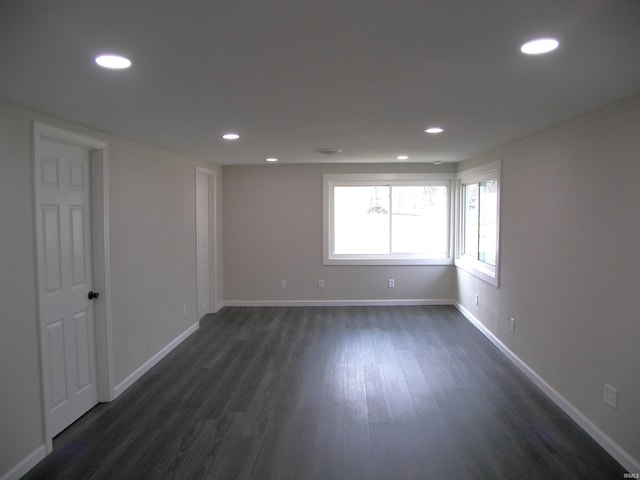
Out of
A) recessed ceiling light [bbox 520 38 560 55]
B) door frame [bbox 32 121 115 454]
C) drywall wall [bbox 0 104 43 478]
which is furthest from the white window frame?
drywall wall [bbox 0 104 43 478]

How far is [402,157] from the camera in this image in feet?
18.2

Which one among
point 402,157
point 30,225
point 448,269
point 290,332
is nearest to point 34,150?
point 30,225

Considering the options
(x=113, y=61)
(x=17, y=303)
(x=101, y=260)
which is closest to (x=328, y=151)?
(x=101, y=260)

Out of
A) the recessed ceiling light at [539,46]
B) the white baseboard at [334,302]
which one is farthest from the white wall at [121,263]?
the recessed ceiling light at [539,46]

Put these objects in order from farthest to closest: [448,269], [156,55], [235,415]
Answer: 1. [448,269]
2. [235,415]
3. [156,55]

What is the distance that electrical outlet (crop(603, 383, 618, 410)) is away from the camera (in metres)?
2.65

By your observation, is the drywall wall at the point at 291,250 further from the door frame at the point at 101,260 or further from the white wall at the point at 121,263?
the door frame at the point at 101,260

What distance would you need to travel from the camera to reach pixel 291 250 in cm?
666

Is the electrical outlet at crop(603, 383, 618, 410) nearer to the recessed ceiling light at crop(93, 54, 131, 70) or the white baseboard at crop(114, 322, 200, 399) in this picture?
the recessed ceiling light at crop(93, 54, 131, 70)

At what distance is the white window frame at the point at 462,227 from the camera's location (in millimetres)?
4688

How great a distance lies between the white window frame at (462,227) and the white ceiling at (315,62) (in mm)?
1649

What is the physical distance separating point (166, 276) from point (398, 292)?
3.62 meters

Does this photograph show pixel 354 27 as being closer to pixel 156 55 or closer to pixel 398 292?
pixel 156 55

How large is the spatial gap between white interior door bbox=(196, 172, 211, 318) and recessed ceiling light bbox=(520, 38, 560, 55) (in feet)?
15.8
